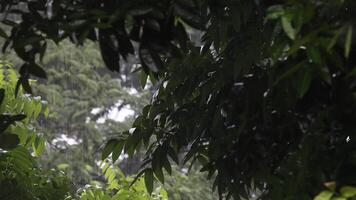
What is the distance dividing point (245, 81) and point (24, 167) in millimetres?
1157

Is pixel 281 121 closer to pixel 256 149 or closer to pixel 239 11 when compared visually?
pixel 256 149

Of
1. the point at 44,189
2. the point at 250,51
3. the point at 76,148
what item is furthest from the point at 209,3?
the point at 76,148

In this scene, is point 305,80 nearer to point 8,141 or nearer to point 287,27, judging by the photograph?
point 287,27

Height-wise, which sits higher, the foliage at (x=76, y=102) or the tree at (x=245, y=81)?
the tree at (x=245, y=81)

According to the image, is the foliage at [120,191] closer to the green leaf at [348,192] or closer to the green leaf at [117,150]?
the green leaf at [117,150]

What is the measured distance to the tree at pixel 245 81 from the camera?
1.30 metres

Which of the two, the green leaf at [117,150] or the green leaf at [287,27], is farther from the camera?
the green leaf at [117,150]

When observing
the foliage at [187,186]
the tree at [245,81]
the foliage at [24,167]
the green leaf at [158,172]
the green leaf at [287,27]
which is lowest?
the foliage at [187,186]

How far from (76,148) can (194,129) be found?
762 cm

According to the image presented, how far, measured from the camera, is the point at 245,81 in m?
1.97

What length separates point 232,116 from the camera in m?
2.02

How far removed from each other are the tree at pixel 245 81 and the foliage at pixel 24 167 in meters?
0.51

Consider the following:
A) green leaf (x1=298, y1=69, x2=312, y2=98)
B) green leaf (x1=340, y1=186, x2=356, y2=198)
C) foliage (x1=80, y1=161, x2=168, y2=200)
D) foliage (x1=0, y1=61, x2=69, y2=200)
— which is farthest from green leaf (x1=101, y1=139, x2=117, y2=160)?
green leaf (x1=340, y1=186, x2=356, y2=198)

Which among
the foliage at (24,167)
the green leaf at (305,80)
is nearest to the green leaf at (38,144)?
the foliage at (24,167)
